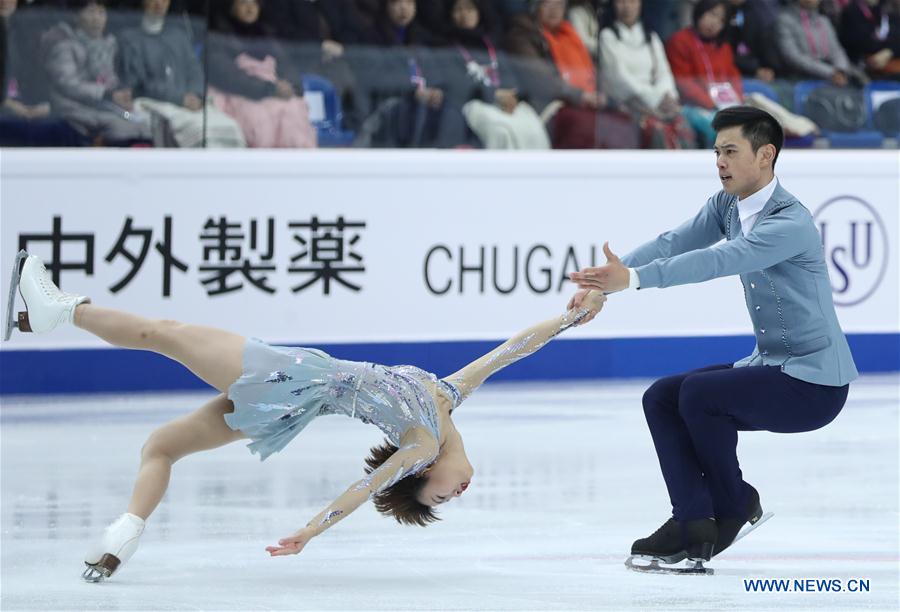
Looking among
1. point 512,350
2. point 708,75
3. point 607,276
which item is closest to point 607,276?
point 607,276

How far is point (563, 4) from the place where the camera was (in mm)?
7457

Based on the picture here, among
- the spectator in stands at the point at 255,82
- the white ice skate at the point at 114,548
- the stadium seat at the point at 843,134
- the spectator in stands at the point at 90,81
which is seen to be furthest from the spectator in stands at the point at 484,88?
the white ice skate at the point at 114,548

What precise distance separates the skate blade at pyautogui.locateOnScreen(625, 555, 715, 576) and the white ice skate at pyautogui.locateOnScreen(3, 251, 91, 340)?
1632 mm

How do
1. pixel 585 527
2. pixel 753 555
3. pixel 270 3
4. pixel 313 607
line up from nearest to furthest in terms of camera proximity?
pixel 313 607, pixel 753 555, pixel 585 527, pixel 270 3

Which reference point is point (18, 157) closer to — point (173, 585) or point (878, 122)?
point (173, 585)

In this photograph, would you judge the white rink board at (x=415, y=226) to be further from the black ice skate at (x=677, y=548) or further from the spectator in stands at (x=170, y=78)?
the black ice skate at (x=677, y=548)

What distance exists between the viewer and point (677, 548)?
392 centimetres

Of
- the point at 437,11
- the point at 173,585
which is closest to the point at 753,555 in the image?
the point at 173,585

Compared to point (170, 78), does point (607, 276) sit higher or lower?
lower

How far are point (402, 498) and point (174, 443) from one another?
610 millimetres

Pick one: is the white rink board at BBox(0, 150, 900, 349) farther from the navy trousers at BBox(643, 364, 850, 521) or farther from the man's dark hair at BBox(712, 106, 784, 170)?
the man's dark hair at BBox(712, 106, 784, 170)

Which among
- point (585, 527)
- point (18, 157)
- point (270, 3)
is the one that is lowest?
point (585, 527)

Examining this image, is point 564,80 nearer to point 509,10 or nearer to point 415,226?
point 509,10

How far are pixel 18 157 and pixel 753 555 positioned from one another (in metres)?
3.99
